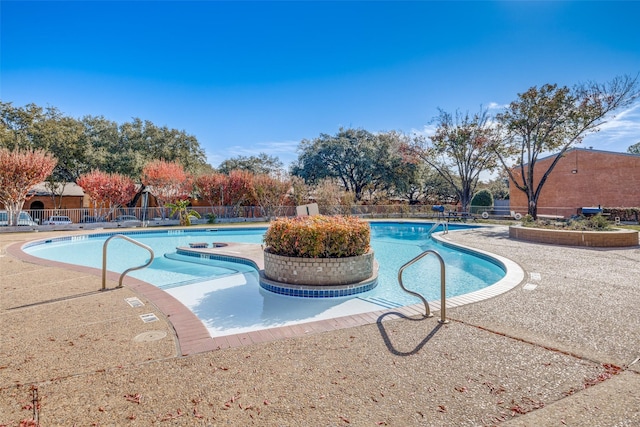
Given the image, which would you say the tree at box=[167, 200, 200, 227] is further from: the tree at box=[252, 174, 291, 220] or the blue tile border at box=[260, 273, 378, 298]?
the blue tile border at box=[260, 273, 378, 298]

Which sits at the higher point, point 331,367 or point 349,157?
point 349,157

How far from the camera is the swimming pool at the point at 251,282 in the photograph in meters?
5.20

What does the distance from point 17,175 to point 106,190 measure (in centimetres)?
403

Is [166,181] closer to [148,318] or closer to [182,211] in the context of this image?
[182,211]

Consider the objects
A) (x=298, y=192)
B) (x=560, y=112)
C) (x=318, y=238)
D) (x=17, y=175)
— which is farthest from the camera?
(x=298, y=192)

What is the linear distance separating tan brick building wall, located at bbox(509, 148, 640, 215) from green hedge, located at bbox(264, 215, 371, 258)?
22.2 meters

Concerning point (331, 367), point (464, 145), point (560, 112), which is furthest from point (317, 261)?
point (464, 145)

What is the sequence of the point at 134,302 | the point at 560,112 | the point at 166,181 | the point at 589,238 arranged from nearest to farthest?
1. the point at 134,302
2. the point at 589,238
3. the point at 560,112
4. the point at 166,181

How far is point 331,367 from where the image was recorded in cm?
298

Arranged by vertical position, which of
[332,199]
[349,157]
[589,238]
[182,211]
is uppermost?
[349,157]

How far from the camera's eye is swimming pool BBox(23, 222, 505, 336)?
5.20 metres

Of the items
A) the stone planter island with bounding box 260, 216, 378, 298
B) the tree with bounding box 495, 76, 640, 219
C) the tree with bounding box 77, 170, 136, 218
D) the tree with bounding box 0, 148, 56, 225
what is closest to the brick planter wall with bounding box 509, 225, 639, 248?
the stone planter island with bounding box 260, 216, 378, 298

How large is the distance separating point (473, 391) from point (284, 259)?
14.1 ft

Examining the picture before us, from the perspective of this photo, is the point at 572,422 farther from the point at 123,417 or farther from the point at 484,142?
the point at 484,142
